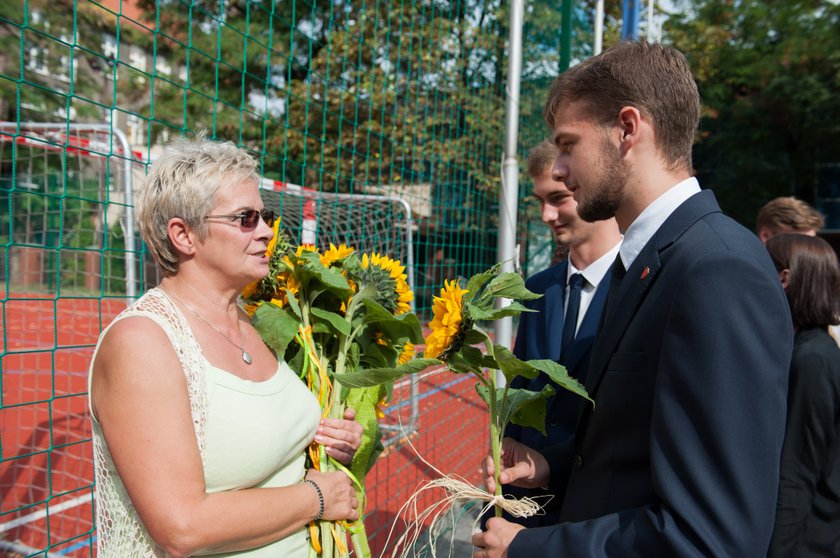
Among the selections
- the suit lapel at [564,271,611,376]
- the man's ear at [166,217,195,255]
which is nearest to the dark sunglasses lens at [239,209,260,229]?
the man's ear at [166,217,195,255]

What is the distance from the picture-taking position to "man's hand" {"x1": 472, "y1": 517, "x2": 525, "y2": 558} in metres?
1.38

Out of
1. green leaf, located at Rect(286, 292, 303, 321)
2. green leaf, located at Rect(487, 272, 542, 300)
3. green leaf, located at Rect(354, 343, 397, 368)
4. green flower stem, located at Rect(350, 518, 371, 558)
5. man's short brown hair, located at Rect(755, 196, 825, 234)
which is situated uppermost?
man's short brown hair, located at Rect(755, 196, 825, 234)

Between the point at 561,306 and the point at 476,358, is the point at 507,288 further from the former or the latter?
the point at 561,306

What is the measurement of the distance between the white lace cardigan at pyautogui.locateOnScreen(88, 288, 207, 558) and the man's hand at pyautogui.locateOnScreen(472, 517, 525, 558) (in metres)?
0.69

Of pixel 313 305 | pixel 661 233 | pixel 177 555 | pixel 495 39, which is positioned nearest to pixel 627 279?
pixel 661 233

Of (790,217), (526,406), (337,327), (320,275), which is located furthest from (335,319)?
(790,217)

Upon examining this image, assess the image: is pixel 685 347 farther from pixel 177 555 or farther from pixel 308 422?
pixel 177 555

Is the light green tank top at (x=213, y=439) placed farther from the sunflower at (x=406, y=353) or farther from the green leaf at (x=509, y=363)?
the green leaf at (x=509, y=363)

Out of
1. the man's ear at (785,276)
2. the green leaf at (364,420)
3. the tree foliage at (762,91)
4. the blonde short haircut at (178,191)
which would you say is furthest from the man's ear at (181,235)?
the tree foliage at (762,91)

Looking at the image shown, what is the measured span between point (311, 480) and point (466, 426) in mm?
4291

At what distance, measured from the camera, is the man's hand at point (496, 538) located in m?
1.38

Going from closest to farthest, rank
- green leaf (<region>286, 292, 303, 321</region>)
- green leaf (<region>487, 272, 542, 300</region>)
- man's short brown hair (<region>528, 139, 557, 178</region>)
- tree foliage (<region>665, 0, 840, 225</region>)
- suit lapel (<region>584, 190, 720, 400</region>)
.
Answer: suit lapel (<region>584, 190, 720, 400</region>) → green leaf (<region>487, 272, 542, 300</region>) → green leaf (<region>286, 292, 303, 321</region>) → man's short brown hair (<region>528, 139, 557, 178</region>) → tree foliage (<region>665, 0, 840, 225</region>)

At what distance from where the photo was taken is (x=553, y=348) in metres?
2.36

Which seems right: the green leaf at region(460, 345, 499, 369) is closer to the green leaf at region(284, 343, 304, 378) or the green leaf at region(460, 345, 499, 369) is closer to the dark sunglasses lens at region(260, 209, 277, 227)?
the green leaf at region(284, 343, 304, 378)
